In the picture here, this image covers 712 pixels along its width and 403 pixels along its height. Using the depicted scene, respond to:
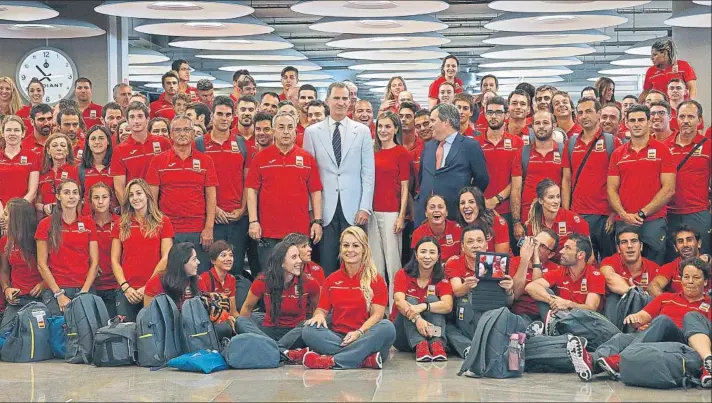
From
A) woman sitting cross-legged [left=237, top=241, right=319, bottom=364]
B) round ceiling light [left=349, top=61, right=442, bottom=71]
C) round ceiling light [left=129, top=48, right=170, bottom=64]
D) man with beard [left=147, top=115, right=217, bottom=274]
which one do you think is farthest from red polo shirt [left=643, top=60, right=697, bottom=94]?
round ceiling light [left=349, top=61, right=442, bottom=71]

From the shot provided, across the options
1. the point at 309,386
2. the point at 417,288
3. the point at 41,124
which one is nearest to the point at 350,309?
the point at 417,288

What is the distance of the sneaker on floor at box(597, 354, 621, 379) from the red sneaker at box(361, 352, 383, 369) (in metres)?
1.66

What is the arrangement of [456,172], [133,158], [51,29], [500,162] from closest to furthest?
1. [456,172]
2. [133,158]
3. [500,162]
4. [51,29]

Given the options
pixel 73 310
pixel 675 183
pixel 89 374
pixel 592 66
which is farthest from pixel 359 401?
pixel 592 66

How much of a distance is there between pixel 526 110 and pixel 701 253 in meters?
2.36

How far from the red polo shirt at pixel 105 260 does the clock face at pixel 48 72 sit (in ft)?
25.8

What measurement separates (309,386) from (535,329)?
1.95m

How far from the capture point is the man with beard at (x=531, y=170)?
1015cm

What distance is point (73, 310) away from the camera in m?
9.37

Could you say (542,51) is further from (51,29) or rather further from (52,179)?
(52,179)

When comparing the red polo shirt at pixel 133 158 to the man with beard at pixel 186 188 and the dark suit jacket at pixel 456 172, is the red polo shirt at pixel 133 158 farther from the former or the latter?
the dark suit jacket at pixel 456 172

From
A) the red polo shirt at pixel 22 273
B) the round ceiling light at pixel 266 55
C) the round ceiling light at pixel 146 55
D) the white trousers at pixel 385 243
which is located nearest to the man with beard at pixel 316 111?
the white trousers at pixel 385 243

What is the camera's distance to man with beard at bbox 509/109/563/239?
10148mm

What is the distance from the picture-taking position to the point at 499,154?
10.4m
